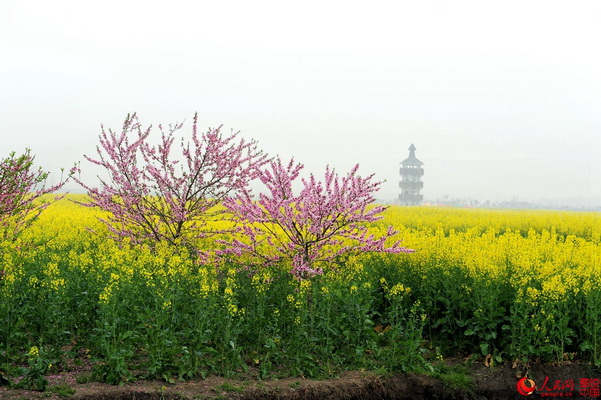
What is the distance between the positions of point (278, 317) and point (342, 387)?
166cm

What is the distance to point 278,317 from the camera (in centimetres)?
820

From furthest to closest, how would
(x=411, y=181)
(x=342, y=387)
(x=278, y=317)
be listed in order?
1. (x=411, y=181)
2. (x=278, y=317)
3. (x=342, y=387)

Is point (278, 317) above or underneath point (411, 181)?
underneath

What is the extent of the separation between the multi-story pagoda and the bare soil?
305ft

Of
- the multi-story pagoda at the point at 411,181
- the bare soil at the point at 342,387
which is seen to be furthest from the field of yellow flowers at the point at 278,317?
the multi-story pagoda at the point at 411,181

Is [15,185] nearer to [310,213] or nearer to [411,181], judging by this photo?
[310,213]

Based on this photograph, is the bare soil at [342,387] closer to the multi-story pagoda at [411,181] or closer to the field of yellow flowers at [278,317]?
the field of yellow flowers at [278,317]

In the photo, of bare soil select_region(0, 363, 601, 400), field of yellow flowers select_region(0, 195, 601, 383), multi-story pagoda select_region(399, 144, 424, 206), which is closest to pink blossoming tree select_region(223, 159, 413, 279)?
field of yellow flowers select_region(0, 195, 601, 383)

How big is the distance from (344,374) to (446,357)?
205cm

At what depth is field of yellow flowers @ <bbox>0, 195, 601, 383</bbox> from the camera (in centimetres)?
692

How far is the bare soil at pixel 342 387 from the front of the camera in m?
6.17

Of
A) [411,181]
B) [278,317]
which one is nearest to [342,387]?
[278,317]

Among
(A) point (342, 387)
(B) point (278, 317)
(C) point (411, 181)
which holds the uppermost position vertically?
(C) point (411, 181)

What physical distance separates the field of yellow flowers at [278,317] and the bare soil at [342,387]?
19cm
